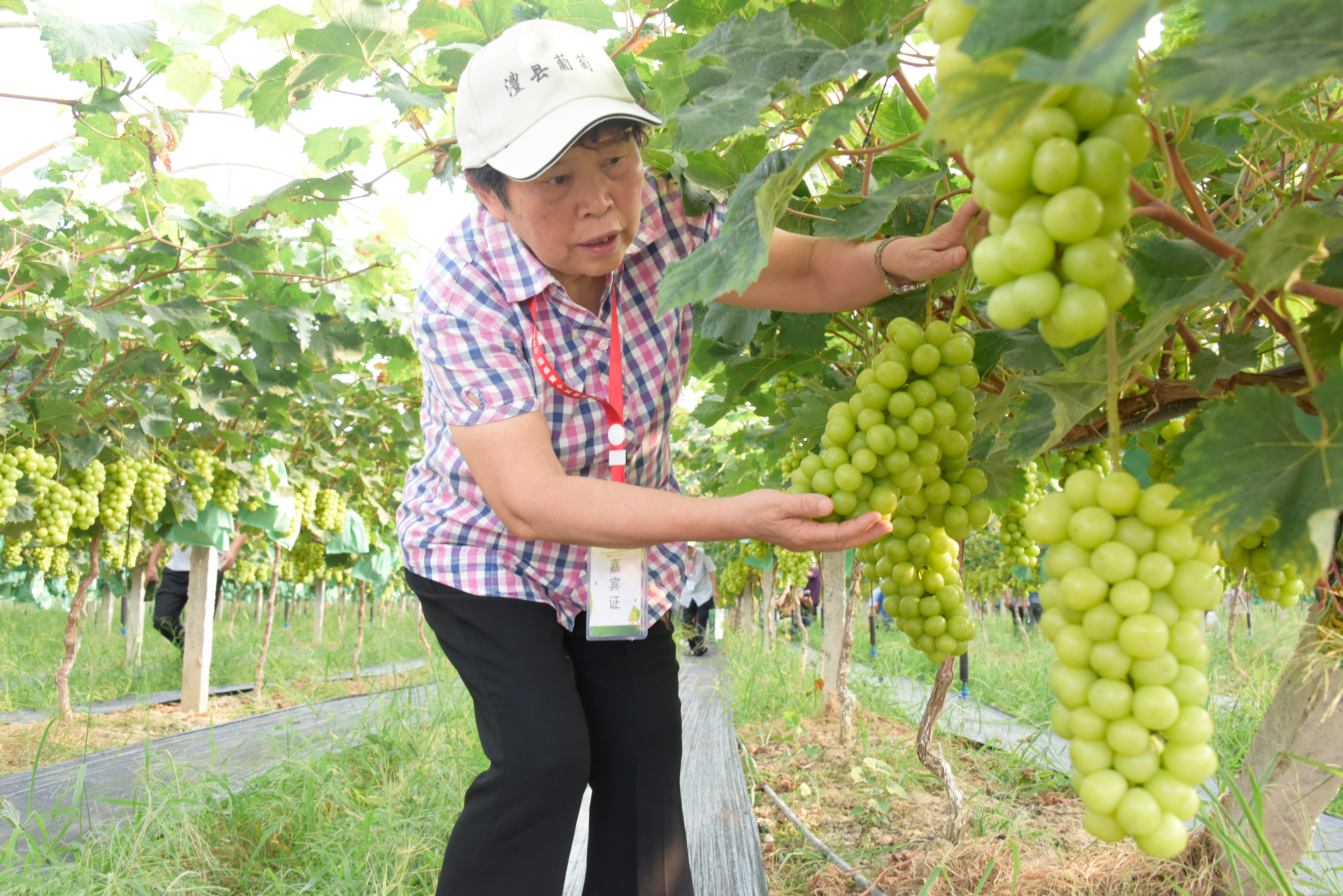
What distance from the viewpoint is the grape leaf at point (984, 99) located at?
0.56m

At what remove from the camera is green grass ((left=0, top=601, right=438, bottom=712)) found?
7.30 meters

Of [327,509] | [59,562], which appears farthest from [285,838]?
[59,562]

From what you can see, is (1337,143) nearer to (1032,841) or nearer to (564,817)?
(564,817)

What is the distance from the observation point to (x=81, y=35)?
7.25 feet

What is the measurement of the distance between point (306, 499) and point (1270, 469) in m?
7.34

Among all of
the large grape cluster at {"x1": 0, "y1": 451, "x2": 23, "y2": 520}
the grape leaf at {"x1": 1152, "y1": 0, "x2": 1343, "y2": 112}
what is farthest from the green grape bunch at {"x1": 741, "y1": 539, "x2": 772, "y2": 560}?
the grape leaf at {"x1": 1152, "y1": 0, "x2": 1343, "y2": 112}

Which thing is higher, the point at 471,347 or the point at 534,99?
the point at 534,99

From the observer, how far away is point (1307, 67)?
497 millimetres

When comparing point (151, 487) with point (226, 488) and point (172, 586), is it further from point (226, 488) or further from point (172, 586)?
point (172, 586)

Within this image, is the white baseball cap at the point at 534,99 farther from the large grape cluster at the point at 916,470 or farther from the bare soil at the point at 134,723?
the bare soil at the point at 134,723

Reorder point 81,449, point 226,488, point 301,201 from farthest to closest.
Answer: point 226,488, point 81,449, point 301,201

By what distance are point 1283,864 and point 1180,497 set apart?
4.35 feet

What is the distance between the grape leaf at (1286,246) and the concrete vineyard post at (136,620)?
970 centimetres

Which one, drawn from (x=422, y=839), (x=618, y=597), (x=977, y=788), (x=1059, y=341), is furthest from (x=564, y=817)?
(x=977, y=788)
